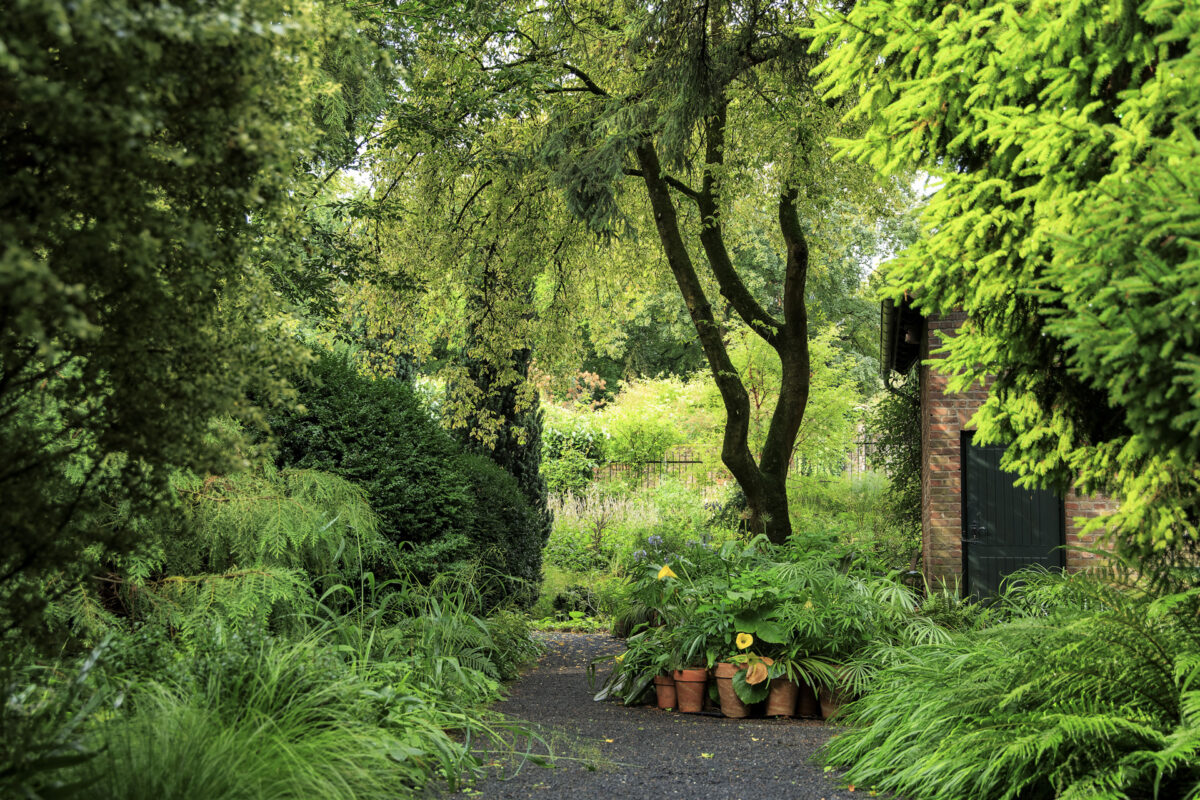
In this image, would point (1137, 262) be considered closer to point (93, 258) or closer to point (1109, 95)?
point (1109, 95)

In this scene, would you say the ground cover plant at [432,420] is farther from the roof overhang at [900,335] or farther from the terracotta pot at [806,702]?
the roof overhang at [900,335]

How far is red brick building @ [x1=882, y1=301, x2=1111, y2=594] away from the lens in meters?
8.30

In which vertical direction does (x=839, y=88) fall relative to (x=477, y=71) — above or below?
below

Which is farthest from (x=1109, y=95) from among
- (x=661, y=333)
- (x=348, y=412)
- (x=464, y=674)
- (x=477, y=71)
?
(x=661, y=333)

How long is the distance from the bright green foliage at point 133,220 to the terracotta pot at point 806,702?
423cm

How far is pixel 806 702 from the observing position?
18.9ft

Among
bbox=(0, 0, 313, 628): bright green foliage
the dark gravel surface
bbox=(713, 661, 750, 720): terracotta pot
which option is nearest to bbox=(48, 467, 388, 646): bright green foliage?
the dark gravel surface

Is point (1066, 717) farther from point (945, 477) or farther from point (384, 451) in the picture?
point (945, 477)

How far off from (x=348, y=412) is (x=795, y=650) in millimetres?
3368

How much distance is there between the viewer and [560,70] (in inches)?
349

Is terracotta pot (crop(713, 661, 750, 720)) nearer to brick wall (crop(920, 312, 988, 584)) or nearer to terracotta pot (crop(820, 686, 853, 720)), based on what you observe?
terracotta pot (crop(820, 686, 853, 720))

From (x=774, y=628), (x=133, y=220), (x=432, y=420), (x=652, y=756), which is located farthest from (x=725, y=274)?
(x=133, y=220)

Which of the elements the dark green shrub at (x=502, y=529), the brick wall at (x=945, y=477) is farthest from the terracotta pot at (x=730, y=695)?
the brick wall at (x=945, y=477)

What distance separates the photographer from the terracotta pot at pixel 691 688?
5816mm
